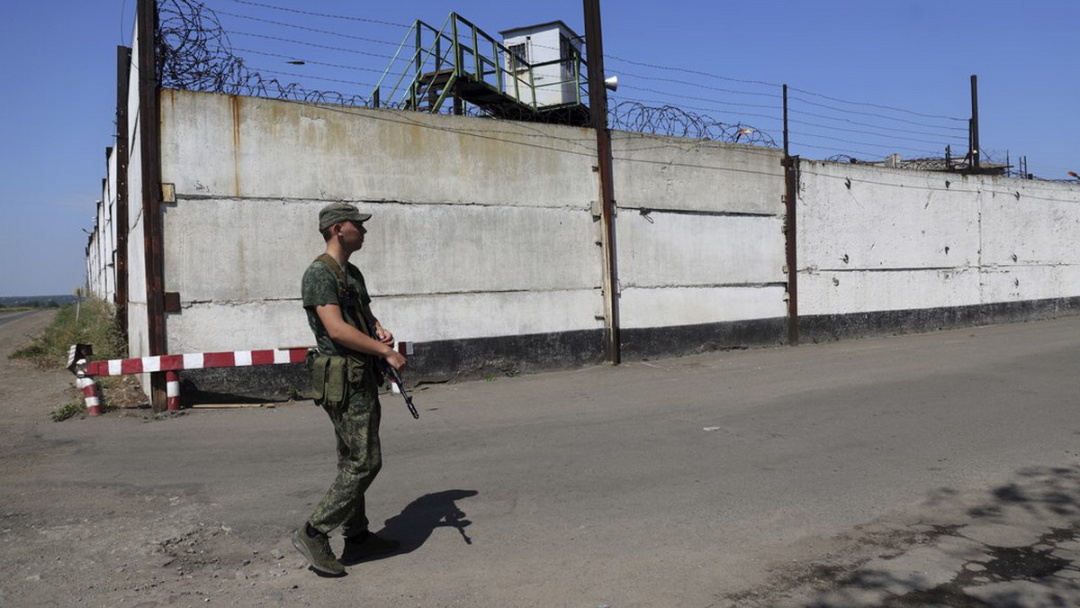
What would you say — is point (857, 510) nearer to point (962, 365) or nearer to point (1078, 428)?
point (1078, 428)

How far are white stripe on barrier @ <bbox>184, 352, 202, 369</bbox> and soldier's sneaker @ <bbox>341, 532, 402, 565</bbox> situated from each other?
5.68 metres

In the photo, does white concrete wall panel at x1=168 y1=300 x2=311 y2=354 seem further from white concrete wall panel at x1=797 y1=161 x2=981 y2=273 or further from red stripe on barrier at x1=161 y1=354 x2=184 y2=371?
white concrete wall panel at x1=797 y1=161 x2=981 y2=273

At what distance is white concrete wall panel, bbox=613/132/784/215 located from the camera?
1316 centimetres

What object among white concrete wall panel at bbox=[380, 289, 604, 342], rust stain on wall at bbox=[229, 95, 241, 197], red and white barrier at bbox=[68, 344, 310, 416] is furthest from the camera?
white concrete wall panel at bbox=[380, 289, 604, 342]

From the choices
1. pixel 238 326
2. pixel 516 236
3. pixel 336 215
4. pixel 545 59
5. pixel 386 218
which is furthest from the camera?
pixel 545 59

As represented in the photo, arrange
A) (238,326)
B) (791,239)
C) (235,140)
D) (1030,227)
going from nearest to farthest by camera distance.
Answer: (235,140), (238,326), (791,239), (1030,227)

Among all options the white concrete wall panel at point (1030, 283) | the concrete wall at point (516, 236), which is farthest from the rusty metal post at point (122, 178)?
the white concrete wall panel at point (1030, 283)

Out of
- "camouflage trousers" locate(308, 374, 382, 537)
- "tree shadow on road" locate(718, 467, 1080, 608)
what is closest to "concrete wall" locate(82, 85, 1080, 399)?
"camouflage trousers" locate(308, 374, 382, 537)

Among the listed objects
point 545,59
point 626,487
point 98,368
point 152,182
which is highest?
point 545,59

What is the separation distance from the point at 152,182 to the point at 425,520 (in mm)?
6240

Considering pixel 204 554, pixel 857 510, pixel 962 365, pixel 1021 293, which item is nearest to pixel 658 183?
pixel 962 365

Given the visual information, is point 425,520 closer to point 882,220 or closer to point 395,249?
point 395,249

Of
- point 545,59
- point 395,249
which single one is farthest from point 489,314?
point 545,59

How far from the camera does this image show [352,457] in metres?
4.24
